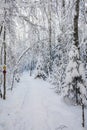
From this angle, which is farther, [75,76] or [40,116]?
[75,76]

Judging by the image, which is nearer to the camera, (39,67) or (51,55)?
(51,55)

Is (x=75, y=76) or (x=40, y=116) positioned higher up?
(x=75, y=76)

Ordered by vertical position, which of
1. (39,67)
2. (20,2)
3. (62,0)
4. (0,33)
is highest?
(62,0)

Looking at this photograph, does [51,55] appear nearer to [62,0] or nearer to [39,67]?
[39,67]

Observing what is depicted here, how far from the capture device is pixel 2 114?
9156mm

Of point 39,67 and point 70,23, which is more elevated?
point 70,23

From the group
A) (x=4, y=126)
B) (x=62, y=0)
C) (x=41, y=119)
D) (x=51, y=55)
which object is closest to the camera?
(x=4, y=126)

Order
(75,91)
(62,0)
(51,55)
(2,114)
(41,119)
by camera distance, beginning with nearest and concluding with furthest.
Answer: (41,119), (2,114), (75,91), (62,0), (51,55)

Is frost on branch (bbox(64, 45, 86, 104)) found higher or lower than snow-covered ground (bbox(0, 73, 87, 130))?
higher

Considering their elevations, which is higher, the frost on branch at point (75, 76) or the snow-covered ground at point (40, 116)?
the frost on branch at point (75, 76)

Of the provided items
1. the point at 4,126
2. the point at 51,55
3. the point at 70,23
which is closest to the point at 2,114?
the point at 4,126

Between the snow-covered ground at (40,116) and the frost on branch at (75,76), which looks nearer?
the snow-covered ground at (40,116)

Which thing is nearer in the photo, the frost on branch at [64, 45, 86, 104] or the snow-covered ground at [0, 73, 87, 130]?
the snow-covered ground at [0, 73, 87, 130]

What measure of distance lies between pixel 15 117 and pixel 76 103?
3.38 metres
